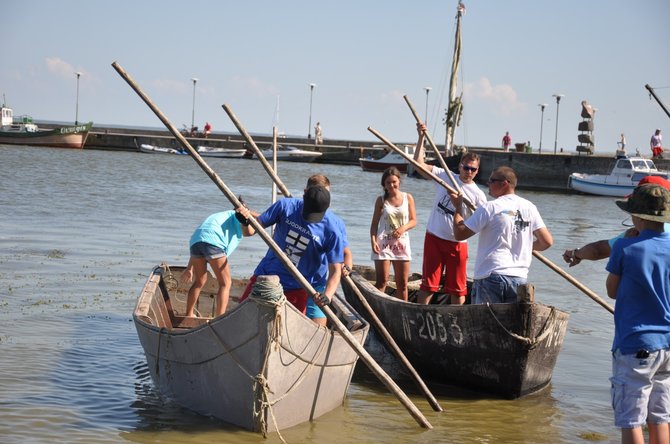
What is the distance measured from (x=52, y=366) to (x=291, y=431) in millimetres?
3094

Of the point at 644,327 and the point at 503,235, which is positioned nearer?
the point at 644,327

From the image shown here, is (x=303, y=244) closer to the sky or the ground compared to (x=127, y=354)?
closer to the sky

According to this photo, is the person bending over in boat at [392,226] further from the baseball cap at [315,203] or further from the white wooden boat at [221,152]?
the white wooden boat at [221,152]

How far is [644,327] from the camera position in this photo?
539cm

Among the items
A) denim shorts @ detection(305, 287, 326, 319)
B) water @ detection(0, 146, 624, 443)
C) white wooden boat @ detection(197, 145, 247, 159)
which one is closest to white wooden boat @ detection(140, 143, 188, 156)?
white wooden boat @ detection(197, 145, 247, 159)

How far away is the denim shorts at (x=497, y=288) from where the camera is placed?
323 inches

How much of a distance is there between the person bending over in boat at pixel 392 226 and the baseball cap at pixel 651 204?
15.7 feet

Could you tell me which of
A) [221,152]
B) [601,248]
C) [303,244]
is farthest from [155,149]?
[601,248]

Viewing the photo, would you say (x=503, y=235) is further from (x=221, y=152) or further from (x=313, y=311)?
(x=221, y=152)

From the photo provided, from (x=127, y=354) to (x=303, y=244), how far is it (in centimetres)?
326

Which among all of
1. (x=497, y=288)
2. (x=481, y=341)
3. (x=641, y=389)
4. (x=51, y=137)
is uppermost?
(x=51, y=137)

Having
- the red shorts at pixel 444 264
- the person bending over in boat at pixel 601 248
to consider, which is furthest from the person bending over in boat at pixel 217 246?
the person bending over in boat at pixel 601 248

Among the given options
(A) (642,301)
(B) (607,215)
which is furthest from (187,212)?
(A) (642,301)

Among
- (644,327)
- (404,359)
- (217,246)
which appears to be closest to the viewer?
(644,327)
